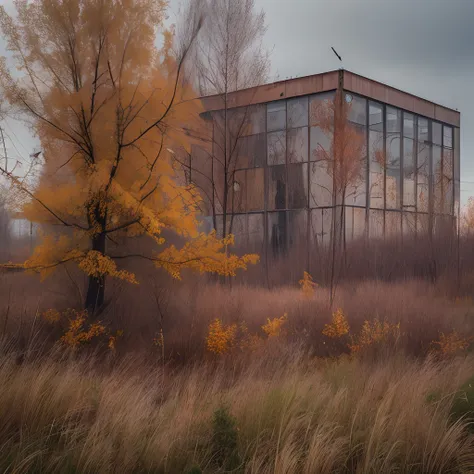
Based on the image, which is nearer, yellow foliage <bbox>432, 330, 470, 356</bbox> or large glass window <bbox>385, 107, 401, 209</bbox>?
yellow foliage <bbox>432, 330, 470, 356</bbox>

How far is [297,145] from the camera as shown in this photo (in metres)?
22.0

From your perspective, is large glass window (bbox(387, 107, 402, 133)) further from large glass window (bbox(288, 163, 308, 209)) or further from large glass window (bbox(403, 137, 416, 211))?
large glass window (bbox(288, 163, 308, 209))

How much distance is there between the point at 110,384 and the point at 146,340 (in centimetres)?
368

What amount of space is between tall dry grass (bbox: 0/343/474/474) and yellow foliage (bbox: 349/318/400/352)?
2.57 meters

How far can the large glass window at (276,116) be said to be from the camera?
73.8 feet

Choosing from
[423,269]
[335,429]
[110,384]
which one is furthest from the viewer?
[423,269]

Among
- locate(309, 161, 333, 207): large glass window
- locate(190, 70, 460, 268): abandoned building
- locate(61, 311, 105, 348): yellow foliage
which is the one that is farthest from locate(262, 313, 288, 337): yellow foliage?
locate(309, 161, 333, 207): large glass window

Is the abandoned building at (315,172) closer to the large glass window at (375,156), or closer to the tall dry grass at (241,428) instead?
the large glass window at (375,156)

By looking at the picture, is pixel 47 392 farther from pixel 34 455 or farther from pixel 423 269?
pixel 423 269

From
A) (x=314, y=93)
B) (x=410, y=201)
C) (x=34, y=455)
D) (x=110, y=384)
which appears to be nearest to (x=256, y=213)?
(x=314, y=93)

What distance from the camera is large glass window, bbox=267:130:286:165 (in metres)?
22.4

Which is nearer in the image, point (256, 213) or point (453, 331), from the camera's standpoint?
point (453, 331)

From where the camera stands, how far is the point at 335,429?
469 centimetres

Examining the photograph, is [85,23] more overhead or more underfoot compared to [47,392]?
more overhead
